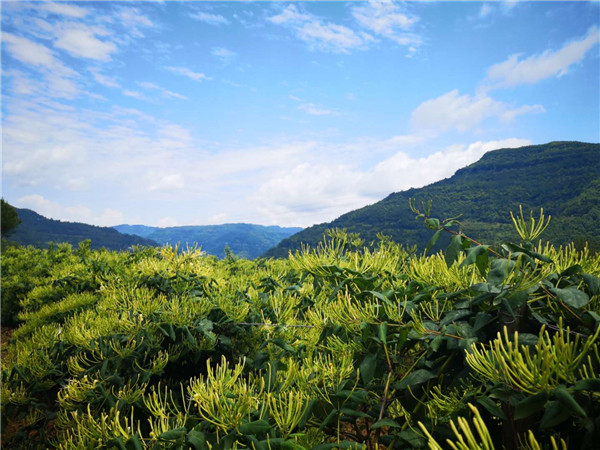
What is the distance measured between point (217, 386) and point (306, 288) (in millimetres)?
1989

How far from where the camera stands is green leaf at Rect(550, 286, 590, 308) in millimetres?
1007

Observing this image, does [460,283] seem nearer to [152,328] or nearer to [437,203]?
[152,328]

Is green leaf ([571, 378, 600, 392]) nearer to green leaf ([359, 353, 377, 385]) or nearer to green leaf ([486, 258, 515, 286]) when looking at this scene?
green leaf ([486, 258, 515, 286])

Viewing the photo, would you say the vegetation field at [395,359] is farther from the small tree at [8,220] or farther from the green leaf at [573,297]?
the small tree at [8,220]

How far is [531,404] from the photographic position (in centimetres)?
84

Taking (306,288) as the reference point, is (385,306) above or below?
above

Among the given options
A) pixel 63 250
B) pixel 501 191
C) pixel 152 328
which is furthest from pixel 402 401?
pixel 501 191

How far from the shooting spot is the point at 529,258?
3.64ft

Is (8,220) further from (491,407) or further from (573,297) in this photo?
(573,297)

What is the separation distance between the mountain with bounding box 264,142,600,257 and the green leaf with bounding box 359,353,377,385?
49793mm

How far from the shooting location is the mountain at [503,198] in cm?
5259

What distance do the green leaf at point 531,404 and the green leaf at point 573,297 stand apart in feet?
1.12

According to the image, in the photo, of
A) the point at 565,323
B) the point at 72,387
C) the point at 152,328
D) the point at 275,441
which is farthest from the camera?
the point at 152,328

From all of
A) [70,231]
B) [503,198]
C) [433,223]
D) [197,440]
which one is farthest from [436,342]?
[70,231]
